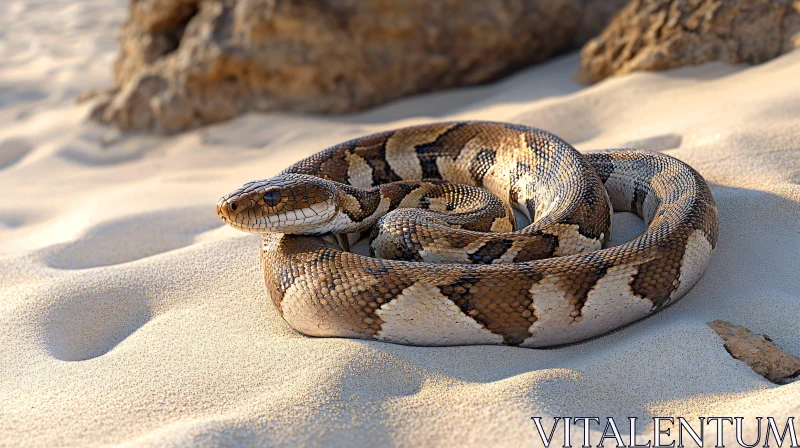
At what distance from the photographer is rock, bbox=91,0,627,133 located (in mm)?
8492

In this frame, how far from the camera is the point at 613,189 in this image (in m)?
5.27

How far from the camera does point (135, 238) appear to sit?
5629mm

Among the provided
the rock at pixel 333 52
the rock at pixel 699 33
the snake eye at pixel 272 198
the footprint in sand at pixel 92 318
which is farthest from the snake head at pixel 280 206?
the rock at pixel 699 33

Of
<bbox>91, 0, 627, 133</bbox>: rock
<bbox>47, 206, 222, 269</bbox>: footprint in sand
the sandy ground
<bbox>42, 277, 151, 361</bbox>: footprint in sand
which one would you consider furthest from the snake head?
<bbox>91, 0, 627, 133</bbox>: rock

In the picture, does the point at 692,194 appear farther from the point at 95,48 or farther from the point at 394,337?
the point at 95,48

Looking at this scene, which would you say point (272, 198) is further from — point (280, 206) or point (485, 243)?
point (485, 243)

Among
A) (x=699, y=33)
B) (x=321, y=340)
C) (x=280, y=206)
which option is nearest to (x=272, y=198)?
(x=280, y=206)

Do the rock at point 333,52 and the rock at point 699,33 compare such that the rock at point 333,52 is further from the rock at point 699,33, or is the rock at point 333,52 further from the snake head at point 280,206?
the snake head at point 280,206

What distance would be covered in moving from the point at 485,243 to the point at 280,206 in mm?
1245

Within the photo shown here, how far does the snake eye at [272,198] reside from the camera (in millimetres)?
4270

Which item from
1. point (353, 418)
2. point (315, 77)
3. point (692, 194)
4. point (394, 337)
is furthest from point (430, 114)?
point (353, 418)

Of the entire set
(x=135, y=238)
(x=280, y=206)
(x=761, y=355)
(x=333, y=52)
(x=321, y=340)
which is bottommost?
(x=761, y=355)

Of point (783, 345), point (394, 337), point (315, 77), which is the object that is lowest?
point (783, 345)

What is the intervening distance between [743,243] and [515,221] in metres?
1.47
